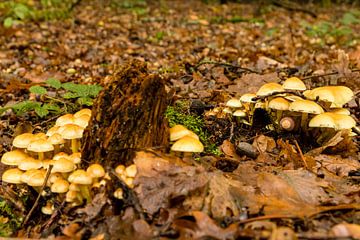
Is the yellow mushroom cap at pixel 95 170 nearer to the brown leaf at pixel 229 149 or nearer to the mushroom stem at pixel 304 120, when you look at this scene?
the brown leaf at pixel 229 149

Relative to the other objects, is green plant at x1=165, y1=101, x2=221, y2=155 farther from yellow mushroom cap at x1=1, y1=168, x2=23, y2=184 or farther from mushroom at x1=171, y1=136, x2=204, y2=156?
yellow mushroom cap at x1=1, y1=168, x2=23, y2=184

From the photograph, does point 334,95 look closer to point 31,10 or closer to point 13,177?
point 13,177

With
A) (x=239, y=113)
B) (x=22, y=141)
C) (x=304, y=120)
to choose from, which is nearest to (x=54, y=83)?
(x=22, y=141)

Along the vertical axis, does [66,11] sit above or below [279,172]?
below

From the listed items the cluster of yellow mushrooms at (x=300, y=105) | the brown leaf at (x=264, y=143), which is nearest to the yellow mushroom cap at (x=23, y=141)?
the cluster of yellow mushrooms at (x=300, y=105)

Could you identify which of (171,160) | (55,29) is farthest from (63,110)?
(55,29)

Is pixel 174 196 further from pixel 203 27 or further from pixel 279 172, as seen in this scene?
pixel 203 27

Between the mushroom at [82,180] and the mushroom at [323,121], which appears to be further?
the mushroom at [323,121]
